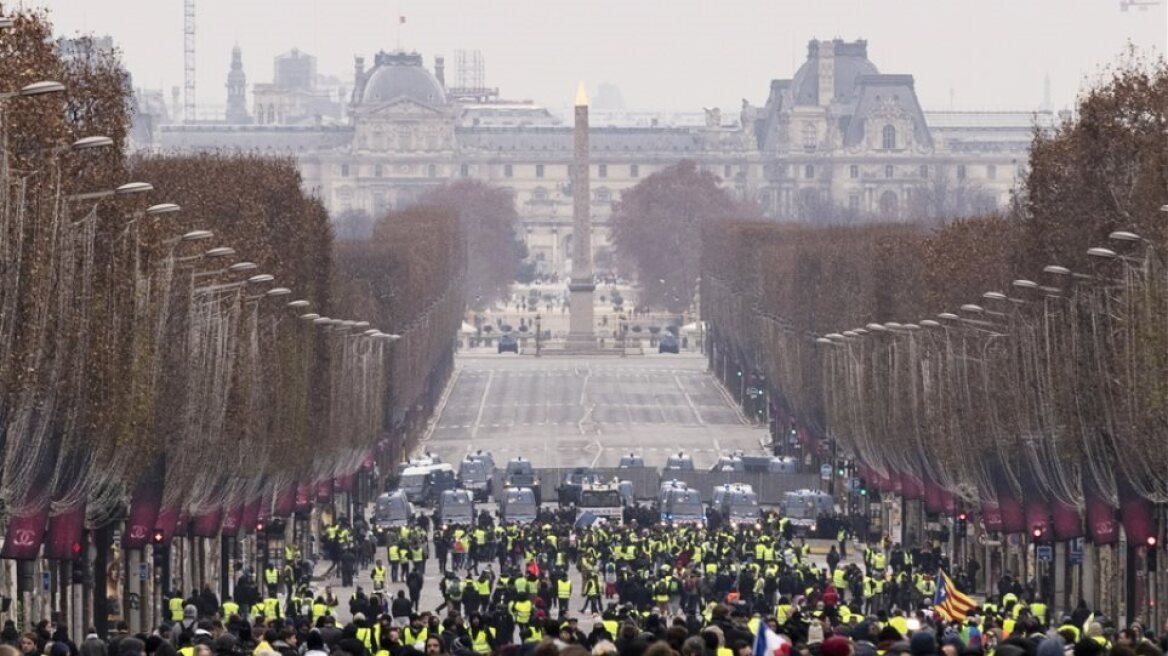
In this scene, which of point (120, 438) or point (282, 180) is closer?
point (120, 438)

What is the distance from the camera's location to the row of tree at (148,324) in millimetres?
46469

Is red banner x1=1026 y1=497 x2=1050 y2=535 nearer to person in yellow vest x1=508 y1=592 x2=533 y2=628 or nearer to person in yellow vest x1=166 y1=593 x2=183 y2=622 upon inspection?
person in yellow vest x1=508 y1=592 x2=533 y2=628

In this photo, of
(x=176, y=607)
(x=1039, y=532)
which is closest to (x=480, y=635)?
(x=176, y=607)

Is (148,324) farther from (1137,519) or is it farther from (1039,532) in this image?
(1039,532)

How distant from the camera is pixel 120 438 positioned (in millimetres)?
52469

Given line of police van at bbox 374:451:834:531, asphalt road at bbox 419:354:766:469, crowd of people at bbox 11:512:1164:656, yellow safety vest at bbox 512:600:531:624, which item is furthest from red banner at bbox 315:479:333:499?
yellow safety vest at bbox 512:600:531:624

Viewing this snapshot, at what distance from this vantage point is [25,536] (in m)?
50.3

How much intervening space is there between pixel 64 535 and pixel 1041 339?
19994mm

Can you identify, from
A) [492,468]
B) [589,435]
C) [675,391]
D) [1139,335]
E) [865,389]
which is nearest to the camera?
[1139,335]

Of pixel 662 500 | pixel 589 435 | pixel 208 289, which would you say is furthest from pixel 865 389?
pixel 589 435

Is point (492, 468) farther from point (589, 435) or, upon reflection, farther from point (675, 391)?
point (675, 391)

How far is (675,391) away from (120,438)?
100998mm

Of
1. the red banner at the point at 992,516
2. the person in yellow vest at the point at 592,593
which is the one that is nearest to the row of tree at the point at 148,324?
the person in yellow vest at the point at 592,593

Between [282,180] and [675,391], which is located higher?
[282,180]
